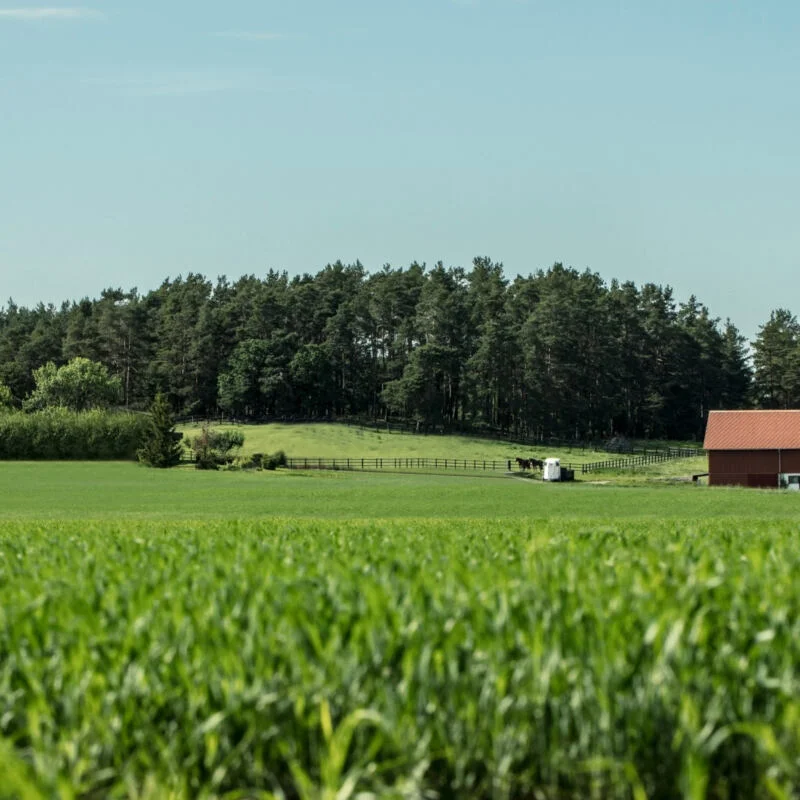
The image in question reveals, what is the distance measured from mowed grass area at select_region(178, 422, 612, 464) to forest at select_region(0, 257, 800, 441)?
7667 millimetres

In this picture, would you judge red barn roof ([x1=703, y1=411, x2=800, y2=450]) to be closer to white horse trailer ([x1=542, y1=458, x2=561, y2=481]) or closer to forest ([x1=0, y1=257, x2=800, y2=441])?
white horse trailer ([x1=542, y1=458, x2=561, y2=481])

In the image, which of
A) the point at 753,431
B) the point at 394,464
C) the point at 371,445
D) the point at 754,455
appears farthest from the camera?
the point at 371,445

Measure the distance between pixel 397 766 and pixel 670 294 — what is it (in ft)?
528

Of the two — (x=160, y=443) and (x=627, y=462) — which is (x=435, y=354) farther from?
(x=160, y=443)

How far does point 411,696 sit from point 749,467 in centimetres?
7684

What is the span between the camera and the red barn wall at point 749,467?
7775 centimetres

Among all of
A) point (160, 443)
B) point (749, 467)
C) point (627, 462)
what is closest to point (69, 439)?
point (160, 443)

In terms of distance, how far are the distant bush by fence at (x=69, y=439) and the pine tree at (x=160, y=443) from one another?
7.91m

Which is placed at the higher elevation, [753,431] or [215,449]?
[753,431]

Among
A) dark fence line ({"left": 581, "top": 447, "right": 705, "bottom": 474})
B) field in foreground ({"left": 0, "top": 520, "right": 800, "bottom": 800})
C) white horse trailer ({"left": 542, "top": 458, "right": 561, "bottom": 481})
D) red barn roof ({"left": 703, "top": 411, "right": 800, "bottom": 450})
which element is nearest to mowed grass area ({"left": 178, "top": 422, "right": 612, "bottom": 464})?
dark fence line ({"left": 581, "top": 447, "right": 705, "bottom": 474})

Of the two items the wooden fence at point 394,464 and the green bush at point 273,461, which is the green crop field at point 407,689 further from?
the wooden fence at point 394,464

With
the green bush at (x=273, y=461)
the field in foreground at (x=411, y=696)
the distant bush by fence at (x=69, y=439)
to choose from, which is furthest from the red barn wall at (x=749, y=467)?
the field in foreground at (x=411, y=696)

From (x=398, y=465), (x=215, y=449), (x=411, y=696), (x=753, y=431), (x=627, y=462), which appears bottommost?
(x=398, y=465)

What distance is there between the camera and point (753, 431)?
7938 centimetres
